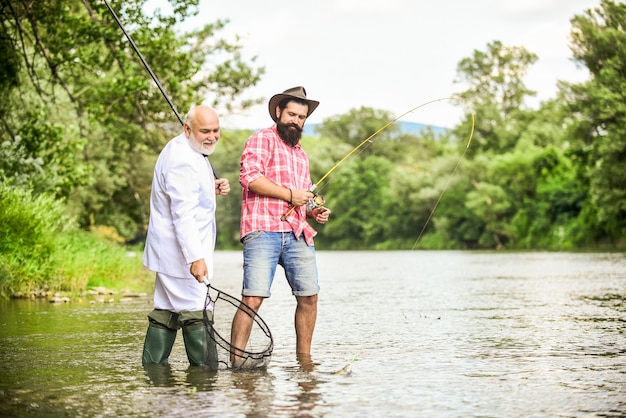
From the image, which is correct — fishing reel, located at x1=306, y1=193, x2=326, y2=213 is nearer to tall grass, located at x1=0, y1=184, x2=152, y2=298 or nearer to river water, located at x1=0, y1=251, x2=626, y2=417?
river water, located at x1=0, y1=251, x2=626, y2=417

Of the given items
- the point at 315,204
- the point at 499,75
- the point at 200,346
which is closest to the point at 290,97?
the point at 315,204

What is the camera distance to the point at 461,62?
91500 mm

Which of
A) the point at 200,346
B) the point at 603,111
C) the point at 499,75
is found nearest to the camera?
the point at 200,346

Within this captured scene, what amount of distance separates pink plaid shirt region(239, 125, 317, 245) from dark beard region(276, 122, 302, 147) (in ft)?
0.13

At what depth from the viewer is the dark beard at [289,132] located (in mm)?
7355

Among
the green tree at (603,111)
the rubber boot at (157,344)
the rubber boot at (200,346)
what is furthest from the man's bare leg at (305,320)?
the green tree at (603,111)

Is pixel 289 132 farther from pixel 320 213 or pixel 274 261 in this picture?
pixel 274 261

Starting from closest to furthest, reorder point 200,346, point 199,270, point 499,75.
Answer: point 199,270
point 200,346
point 499,75

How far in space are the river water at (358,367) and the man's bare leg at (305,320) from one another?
12 centimetres

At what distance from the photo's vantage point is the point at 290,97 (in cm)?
735

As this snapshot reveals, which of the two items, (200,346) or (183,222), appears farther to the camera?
(200,346)

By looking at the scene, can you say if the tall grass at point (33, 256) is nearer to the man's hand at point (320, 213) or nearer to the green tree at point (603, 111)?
the man's hand at point (320, 213)

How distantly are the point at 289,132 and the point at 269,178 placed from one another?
0.35 meters

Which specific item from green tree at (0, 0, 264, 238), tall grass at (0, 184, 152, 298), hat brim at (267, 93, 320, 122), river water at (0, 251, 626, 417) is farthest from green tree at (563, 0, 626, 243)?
hat brim at (267, 93, 320, 122)
